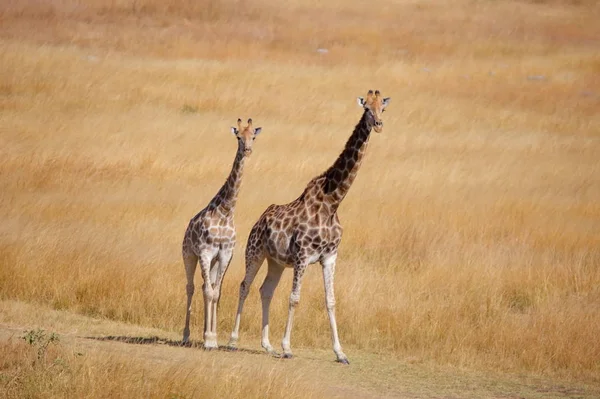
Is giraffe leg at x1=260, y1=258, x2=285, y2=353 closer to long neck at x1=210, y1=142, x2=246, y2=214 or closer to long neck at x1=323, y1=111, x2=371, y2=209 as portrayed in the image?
long neck at x1=210, y1=142, x2=246, y2=214

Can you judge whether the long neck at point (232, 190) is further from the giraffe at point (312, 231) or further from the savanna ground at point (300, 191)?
the savanna ground at point (300, 191)

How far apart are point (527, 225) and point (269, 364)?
885 centimetres

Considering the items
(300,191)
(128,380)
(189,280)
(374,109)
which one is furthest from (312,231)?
(300,191)

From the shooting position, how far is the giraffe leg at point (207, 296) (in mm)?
12398

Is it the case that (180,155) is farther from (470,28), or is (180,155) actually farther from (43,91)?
(470,28)

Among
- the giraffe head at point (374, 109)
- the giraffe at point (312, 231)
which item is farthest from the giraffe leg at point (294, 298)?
the giraffe head at point (374, 109)

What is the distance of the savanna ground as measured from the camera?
488 inches

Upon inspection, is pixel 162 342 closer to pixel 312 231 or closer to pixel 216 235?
pixel 216 235

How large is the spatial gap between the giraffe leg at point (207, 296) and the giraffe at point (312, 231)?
0.39 metres

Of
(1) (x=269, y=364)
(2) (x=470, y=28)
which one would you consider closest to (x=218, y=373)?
(1) (x=269, y=364)

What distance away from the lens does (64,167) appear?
23516 millimetres

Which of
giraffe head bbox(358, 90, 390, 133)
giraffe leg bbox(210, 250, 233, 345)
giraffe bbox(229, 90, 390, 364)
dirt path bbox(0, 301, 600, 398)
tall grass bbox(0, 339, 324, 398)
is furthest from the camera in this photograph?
giraffe leg bbox(210, 250, 233, 345)

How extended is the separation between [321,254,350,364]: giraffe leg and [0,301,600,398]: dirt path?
138 mm

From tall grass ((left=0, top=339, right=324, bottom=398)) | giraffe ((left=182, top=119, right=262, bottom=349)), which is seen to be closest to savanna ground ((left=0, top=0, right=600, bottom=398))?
tall grass ((left=0, top=339, right=324, bottom=398))
